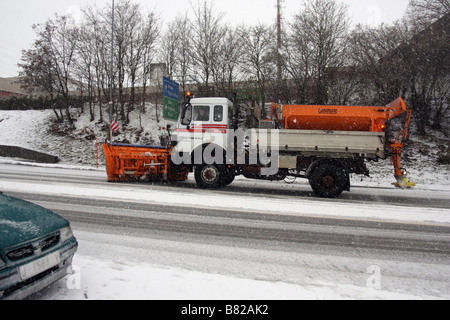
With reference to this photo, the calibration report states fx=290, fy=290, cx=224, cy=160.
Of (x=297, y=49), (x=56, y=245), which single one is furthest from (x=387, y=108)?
(x=297, y=49)

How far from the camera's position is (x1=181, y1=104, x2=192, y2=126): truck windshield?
966 cm

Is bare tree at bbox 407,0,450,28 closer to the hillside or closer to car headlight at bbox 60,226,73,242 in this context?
the hillside

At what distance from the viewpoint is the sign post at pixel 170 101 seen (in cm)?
1272

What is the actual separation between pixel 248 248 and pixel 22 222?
2.91 metres

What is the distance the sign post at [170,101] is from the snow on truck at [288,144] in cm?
278

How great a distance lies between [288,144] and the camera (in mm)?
8719

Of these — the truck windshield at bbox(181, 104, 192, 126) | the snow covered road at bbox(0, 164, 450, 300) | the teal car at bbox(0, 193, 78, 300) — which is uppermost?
the truck windshield at bbox(181, 104, 192, 126)

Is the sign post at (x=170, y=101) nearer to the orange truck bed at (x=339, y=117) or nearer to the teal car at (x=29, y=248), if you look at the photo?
the orange truck bed at (x=339, y=117)

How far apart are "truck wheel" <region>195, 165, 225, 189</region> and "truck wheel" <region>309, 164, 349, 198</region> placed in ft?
9.44

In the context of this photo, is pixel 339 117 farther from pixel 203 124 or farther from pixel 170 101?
pixel 170 101

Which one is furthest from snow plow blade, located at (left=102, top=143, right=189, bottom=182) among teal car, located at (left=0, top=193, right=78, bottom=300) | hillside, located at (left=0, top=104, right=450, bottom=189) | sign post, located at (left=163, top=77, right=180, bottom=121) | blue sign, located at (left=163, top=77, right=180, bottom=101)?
hillside, located at (left=0, top=104, right=450, bottom=189)

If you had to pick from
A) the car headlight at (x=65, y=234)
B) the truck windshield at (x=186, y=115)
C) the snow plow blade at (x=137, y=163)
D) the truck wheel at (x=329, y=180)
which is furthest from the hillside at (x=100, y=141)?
the car headlight at (x=65, y=234)

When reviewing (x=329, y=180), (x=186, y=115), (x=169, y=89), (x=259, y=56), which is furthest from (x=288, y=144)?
(x=259, y=56)
